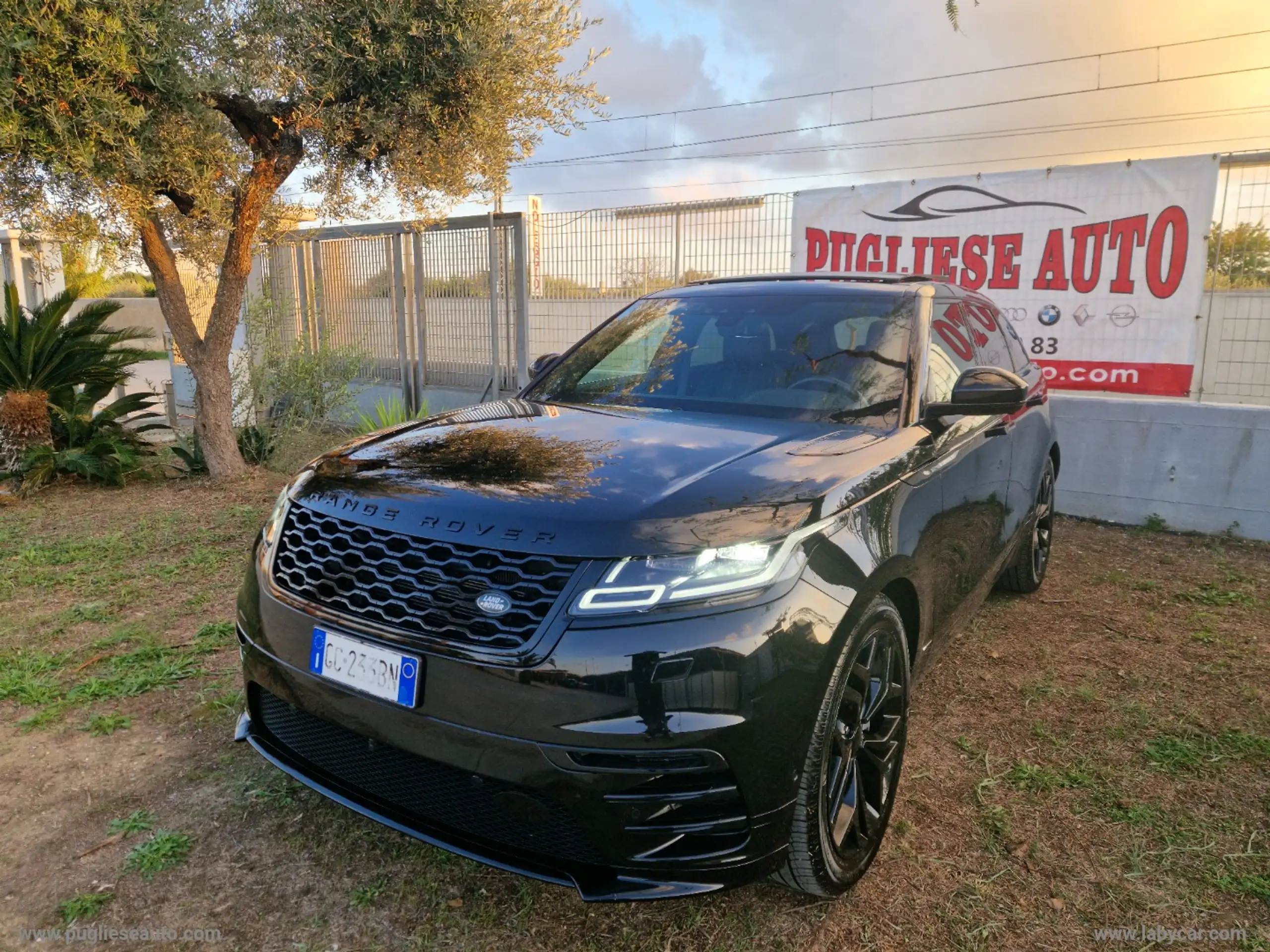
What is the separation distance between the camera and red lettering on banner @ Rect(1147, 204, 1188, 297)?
7.02m

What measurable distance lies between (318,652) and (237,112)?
19.2ft

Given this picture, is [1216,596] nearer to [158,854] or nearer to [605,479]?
[605,479]

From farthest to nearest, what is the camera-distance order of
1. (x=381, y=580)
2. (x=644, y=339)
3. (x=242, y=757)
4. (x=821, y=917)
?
1. (x=644, y=339)
2. (x=242, y=757)
3. (x=821, y=917)
4. (x=381, y=580)

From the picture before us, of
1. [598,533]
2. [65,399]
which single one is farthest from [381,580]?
[65,399]

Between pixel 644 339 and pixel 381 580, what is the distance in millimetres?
1949

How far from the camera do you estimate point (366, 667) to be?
2.17 meters

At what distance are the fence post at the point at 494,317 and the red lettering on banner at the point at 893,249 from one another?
4.69 m

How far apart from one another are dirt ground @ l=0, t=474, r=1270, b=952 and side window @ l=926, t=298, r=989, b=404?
52.9 inches

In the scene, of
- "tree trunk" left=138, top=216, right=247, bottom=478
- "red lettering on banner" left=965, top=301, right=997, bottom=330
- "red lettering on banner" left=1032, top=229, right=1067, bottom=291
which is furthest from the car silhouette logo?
"tree trunk" left=138, top=216, right=247, bottom=478

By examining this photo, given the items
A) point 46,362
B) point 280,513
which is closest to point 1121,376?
point 280,513

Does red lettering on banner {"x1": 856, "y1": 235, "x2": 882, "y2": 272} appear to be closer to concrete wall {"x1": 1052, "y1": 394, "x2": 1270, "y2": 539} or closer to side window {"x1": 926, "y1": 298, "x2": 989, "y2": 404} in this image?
concrete wall {"x1": 1052, "y1": 394, "x2": 1270, "y2": 539}

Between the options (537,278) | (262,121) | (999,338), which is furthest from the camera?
(537,278)

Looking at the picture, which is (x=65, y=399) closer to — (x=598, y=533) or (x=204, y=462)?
(x=204, y=462)

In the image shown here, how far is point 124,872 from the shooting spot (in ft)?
8.27
